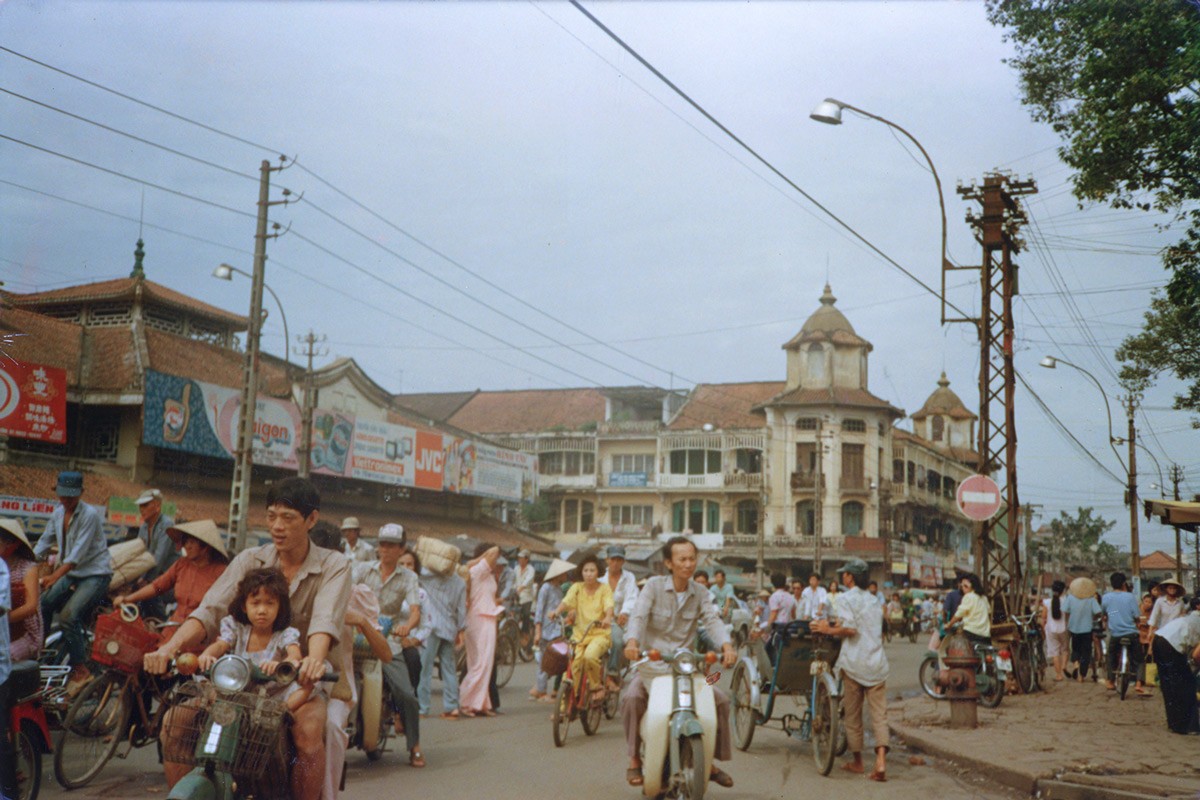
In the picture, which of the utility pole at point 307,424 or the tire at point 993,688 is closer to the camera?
the tire at point 993,688

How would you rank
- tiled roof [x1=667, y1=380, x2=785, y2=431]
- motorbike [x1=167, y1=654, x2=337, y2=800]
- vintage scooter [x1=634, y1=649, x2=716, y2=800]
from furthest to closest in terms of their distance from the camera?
tiled roof [x1=667, y1=380, x2=785, y2=431] < vintage scooter [x1=634, y1=649, x2=716, y2=800] < motorbike [x1=167, y1=654, x2=337, y2=800]

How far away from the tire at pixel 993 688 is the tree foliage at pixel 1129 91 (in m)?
5.12

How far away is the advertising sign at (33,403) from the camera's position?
23547 millimetres

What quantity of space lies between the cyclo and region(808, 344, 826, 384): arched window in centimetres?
5212

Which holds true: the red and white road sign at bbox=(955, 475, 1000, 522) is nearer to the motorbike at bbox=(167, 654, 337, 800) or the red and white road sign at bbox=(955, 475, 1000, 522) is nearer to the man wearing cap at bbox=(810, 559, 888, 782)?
the man wearing cap at bbox=(810, 559, 888, 782)

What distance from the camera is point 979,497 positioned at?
46.6 ft

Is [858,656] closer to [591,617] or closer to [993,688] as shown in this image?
[591,617]

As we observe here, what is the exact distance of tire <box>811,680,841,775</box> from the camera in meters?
8.62

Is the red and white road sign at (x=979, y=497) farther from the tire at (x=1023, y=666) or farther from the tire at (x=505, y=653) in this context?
the tire at (x=505, y=653)

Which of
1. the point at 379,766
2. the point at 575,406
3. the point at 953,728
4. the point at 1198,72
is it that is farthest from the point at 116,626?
the point at 575,406

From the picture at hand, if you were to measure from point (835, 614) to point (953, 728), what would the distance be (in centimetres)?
346

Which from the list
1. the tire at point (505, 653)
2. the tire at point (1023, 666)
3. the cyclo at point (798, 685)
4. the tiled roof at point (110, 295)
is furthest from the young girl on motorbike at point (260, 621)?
the tiled roof at point (110, 295)

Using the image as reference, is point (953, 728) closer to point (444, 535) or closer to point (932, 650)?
point (932, 650)

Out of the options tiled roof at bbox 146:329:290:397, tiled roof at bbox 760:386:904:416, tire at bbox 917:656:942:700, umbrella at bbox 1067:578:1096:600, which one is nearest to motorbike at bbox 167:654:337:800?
tire at bbox 917:656:942:700
